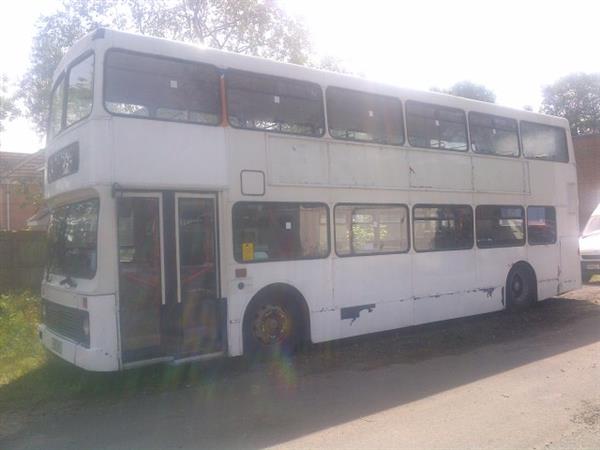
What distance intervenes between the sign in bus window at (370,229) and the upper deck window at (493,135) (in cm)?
250

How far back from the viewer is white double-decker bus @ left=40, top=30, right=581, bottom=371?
6.74 metres

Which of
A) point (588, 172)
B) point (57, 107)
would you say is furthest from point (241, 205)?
point (588, 172)

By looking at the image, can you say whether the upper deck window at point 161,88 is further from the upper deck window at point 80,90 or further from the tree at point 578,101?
the tree at point 578,101

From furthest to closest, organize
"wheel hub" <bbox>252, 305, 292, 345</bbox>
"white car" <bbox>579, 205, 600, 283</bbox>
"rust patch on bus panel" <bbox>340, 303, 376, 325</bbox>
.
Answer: "white car" <bbox>579, 205, 600, 283</bbox> → "rust patch on bus panel" <bbox>340, 303, 376, 325</bbox> → "wheel hub" <bbox>252, 305, 292, 345</bbox>

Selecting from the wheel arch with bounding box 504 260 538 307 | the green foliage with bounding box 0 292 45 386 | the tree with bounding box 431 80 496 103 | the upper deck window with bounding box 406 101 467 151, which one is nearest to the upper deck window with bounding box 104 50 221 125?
the upper deck window with bounding box 406 101 467 151

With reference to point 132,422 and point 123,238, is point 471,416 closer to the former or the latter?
point 132,422

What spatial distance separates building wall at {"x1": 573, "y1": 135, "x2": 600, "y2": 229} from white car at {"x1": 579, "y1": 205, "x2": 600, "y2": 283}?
14.1 meters

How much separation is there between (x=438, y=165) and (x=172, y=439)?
6.71 metres

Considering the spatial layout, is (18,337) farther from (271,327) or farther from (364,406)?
(364,406)

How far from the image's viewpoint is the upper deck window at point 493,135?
1083 centimetres

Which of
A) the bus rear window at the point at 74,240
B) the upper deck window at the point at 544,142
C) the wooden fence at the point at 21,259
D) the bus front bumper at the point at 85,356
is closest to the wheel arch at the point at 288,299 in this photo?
the bus front bumper at the point at 85,356

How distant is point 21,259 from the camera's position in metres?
14.2

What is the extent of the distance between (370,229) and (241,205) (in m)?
2.37

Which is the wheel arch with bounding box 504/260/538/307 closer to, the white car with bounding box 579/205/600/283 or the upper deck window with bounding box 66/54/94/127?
the white car with bounding box 579/205/600/283
